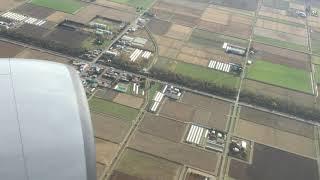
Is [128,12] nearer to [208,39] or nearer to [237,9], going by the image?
[208,39]

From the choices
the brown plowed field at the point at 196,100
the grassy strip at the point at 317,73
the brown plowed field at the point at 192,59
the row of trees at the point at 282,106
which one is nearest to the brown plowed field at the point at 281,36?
the grassy strip at the point at 317,73

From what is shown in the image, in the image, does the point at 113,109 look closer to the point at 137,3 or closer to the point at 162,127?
the point at 162,127

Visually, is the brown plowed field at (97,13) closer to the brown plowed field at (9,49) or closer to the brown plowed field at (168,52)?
the brown plowed field at (168,52)

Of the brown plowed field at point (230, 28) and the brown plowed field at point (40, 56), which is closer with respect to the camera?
the brown plowed field at point (40, 56)

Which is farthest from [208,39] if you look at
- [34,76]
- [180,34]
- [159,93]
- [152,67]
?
[34,76]

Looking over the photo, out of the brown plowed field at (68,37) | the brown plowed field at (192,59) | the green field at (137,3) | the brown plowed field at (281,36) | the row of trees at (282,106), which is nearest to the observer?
the row of trees at (282,106)

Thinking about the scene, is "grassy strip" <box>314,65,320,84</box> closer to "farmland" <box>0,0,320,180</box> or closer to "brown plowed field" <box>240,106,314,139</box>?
"farmland" <box>0,0,320,180</box>

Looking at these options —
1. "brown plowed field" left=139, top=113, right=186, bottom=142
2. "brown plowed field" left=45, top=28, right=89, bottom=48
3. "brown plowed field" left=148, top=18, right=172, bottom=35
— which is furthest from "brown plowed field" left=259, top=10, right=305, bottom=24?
"brown plowed field" left=139, top=113, right=186, bottom=142
